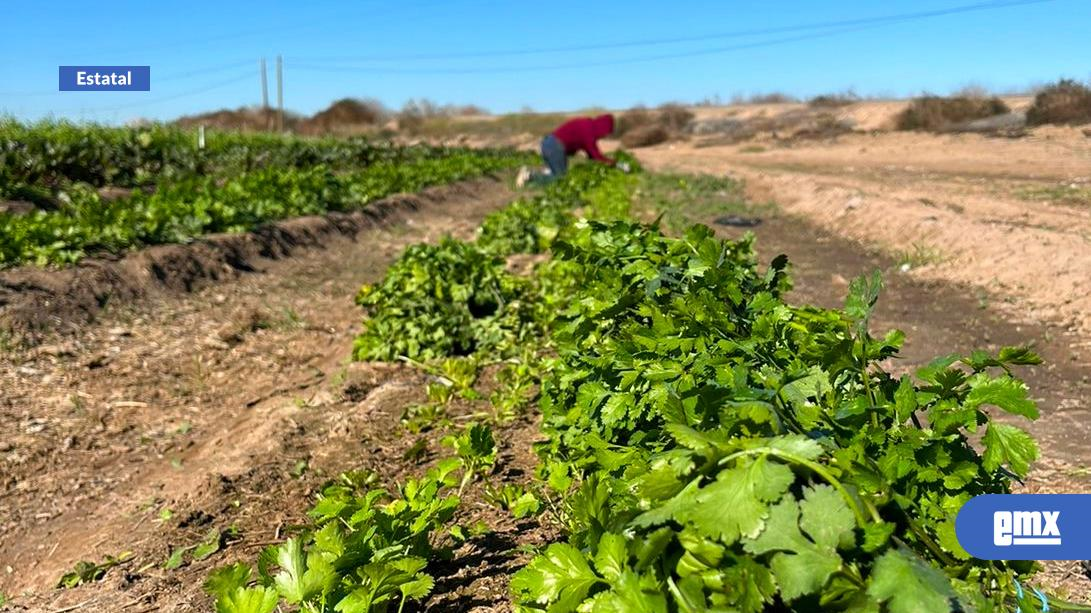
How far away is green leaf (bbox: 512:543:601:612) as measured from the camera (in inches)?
68.1

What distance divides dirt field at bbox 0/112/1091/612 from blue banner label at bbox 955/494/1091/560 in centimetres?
87

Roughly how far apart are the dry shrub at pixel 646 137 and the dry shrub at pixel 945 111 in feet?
51.4

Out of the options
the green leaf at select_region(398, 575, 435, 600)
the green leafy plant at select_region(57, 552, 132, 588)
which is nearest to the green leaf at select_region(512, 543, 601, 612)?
the green leaf at select_region(398, 575, 435, 600)

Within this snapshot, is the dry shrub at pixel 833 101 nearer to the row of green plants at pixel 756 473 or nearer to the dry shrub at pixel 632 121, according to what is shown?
the dry shrub at pixel 632 121

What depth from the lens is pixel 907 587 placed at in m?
1.46

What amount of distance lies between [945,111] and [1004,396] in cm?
4732

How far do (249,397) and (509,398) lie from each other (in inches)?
83.9

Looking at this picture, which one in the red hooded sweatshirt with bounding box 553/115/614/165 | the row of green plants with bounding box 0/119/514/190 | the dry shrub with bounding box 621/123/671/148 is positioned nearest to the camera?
the row of green plants with bounding box 0/119/514/190

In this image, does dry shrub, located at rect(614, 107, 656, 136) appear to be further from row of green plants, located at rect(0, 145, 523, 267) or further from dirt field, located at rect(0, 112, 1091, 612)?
dirt field, located at rect(0, 112, 1091, 612)

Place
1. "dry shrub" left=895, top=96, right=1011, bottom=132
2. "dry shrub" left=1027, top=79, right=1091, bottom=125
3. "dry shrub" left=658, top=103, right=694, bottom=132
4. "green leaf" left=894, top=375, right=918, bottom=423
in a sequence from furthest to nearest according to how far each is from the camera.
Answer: "dry shrub" left=658, top=103, right=694, bottom=132, "dry shrub" left=895, top=96, right=1011, bottom=132, "dry shrub" left=1027, top=79, right=1091, bottom=125, "green leaf" left=894, top=375, right=918, bottom=423

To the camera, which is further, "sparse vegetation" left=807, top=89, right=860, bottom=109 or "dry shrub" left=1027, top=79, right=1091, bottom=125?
"sparse vegetation" left=807, top=89, right=860, bottom=109

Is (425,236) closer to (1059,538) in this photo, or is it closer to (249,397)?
(249,397)

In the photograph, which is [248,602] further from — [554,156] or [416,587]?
[554,156]

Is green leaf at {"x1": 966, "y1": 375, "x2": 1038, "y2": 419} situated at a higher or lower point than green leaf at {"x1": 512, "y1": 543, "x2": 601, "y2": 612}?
higher
